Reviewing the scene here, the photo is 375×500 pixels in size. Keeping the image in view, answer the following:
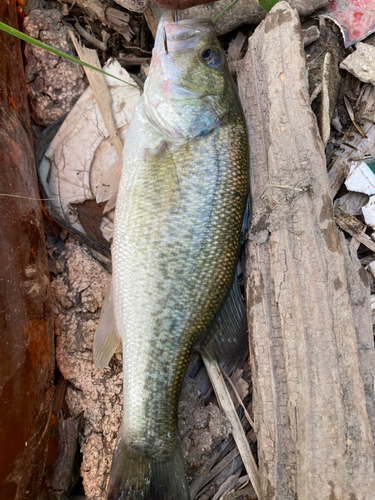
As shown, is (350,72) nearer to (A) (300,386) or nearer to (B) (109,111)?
(B) (109,111)

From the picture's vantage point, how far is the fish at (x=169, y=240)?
2.11 m

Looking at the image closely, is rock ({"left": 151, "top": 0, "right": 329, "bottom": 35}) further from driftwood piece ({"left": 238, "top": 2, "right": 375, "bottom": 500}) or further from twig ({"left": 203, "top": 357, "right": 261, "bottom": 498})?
twig ({"left": 203, "top": 357, "right": 261, "bottom": 498})

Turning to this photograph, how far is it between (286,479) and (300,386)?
1.77 ft

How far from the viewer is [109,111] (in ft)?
9.31

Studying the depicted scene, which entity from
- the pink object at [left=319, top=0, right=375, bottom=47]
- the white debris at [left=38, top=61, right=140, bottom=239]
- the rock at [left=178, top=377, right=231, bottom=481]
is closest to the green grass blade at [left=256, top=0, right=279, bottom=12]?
the pink object at [left=319, top=0, right=375, bottom=47]

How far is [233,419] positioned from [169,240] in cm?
133

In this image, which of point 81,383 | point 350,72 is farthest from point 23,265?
point 350,72

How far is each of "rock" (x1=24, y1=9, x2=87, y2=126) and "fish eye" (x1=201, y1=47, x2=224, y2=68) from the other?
43.2 inches

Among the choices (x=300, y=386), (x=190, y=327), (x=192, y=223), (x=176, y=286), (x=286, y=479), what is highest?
(x=192, y=223)

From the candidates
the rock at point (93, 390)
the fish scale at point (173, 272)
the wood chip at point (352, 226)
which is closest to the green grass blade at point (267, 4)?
the fish scale at point (173, 272)

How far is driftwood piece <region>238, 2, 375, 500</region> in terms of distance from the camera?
206cm

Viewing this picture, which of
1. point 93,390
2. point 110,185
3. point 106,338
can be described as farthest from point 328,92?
point 93,390

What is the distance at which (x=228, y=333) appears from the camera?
238 centimetres

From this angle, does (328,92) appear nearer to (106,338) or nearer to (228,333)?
(228,333)
